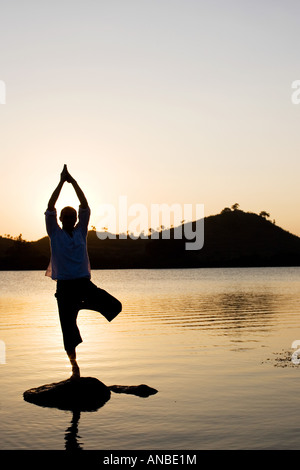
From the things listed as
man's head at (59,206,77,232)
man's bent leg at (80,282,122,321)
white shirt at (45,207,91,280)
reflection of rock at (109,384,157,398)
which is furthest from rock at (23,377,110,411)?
man's head at (59,206,77,232)

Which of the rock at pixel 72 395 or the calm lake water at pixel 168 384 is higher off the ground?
the rock at pixel 72 395

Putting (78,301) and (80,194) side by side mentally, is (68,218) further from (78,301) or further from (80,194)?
(78,301)

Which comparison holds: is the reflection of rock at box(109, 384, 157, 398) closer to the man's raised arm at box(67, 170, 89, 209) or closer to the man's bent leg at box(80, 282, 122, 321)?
the man's bent leg at box(80, 282, 122, 321)

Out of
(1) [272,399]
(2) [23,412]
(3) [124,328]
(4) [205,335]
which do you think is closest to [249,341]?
(4) [205,335]

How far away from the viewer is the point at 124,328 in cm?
2491

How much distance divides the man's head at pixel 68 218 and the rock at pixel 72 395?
267 cm

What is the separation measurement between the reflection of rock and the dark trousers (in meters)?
1.70

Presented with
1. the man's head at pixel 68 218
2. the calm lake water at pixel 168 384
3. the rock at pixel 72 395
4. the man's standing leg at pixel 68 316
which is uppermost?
the man's head at pixel 68 218

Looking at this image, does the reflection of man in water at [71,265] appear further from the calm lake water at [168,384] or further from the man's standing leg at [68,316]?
the calm lake water at [168,384]

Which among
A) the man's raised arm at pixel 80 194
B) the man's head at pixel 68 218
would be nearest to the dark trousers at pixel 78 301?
the man's head at pixel 68 218

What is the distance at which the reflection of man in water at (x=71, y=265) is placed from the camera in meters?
10.2

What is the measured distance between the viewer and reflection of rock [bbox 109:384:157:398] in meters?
11.6

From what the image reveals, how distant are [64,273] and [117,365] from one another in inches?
228

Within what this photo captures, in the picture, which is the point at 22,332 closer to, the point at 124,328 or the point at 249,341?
the point at 124,328
